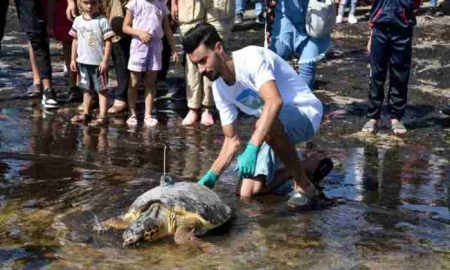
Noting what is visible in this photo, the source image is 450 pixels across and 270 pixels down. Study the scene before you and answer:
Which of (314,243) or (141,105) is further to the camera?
(141,105)

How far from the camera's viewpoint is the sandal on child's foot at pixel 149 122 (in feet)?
26.0

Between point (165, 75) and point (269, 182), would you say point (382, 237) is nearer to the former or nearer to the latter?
point (269, 182)

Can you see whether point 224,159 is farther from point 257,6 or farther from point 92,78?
point 257,6

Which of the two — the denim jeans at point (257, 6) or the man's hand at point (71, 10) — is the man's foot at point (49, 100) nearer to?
the man's hand at point (71, 10)

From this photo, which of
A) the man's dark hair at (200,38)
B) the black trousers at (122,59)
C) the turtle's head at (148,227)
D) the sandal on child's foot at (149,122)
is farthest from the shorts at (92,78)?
the turtle's head at (148,227)

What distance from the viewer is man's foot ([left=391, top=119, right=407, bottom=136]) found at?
7.61 meters

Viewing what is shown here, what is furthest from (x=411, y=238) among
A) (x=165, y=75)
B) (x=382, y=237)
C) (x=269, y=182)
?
(x=165, y=75)

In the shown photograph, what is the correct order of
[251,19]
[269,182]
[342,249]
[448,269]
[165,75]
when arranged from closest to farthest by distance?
[448,269], [342,249], [269,182], [165,75], [251,19]

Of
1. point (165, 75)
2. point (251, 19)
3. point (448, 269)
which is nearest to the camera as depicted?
point (448, 269)

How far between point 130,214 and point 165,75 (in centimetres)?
492

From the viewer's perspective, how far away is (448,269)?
4258mm

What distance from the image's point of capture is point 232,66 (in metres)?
5.08

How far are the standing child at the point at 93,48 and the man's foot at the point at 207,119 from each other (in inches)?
38.9

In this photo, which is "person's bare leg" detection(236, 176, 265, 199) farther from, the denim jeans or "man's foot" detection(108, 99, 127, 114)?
the denim jeans
